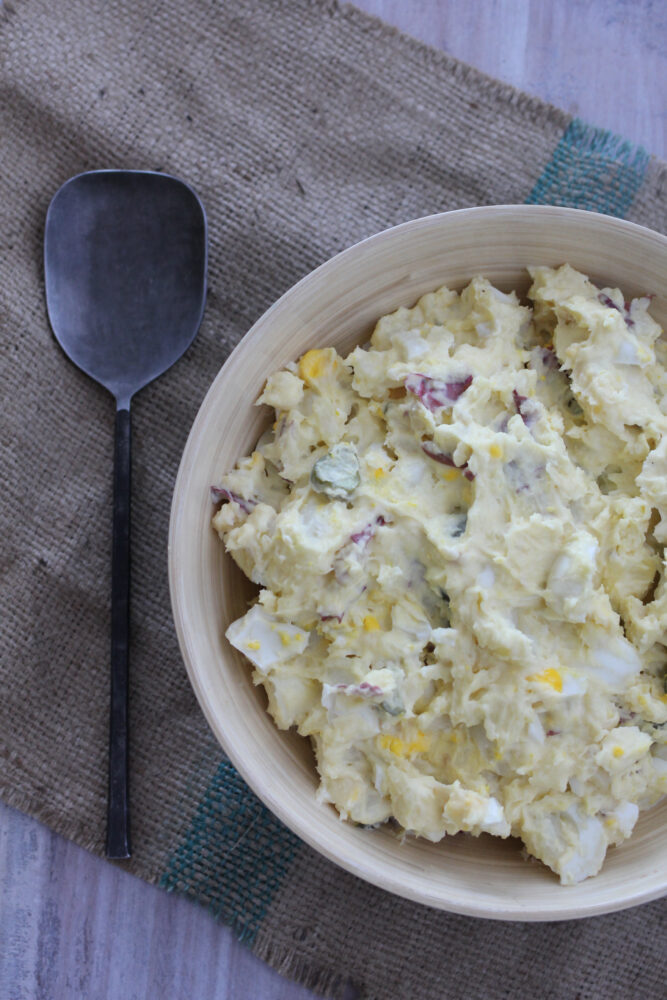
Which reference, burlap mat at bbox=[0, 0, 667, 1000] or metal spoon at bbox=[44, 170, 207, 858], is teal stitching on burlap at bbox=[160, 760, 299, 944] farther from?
metal spoon at bbox=[44, 170, 207, 858]

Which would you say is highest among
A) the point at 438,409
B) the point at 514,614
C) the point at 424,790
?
the point at 438,409

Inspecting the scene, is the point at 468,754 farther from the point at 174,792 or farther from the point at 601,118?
the point at 601,118

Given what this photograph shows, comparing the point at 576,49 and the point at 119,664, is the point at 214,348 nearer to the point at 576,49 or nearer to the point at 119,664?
the point at 119,664

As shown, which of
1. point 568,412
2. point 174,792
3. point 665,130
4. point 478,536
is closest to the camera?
point 478,536

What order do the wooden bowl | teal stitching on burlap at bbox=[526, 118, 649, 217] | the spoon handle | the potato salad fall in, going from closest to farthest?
the potato salad, the wooden bowl, the spoon handle, teal stitching on burlap at bbox=[526, 118, 649, 217]

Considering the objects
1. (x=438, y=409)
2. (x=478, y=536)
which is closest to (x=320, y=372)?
(x=438, y=409)

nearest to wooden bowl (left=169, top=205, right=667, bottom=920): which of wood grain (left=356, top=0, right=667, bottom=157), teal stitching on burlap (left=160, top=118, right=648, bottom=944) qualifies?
teal stitching on burlap (left=160, top=118, right=648, bottom=944)

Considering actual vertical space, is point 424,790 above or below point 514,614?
below
